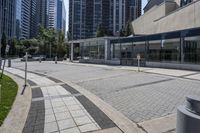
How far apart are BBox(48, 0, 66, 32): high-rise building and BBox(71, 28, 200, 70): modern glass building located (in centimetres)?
10402

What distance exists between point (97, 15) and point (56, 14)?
6666 centimetres

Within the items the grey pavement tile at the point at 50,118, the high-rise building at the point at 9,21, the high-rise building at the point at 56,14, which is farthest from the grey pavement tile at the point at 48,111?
the high-rise building at the point at 56,14

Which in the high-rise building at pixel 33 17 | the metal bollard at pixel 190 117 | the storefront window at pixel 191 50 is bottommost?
the metal bollard at pixel 190 117

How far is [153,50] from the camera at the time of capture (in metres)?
37.6

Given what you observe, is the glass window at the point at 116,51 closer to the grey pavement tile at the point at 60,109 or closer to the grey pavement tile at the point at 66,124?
the grey pavement tile at the point at 60,109

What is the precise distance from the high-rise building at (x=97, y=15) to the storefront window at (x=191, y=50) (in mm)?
74279

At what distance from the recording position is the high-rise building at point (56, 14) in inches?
6417

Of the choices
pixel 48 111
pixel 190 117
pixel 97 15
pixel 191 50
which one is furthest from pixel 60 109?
pixel 97 15

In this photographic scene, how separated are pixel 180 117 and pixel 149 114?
3.93m

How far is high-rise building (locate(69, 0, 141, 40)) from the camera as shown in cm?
10712

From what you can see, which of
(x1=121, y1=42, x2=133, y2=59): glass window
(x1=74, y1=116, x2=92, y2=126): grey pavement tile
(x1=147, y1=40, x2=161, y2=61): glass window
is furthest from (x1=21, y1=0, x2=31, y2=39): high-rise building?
(x1=74, y1=116, x2=92, y2=126): grey pavement tile

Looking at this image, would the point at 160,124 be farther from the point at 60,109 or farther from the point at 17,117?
the point at 17,117

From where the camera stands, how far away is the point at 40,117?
8.03m

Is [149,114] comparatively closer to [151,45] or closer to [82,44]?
[151,45]
